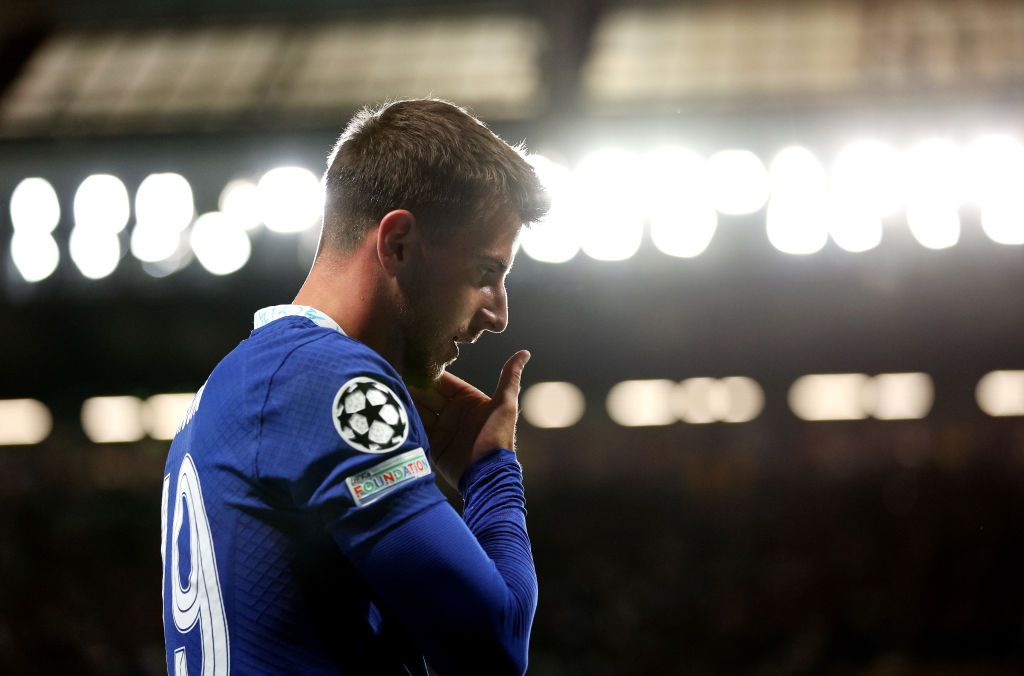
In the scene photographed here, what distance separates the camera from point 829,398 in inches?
677

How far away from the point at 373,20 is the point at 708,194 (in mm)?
4304

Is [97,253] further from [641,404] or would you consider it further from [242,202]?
[641,404]

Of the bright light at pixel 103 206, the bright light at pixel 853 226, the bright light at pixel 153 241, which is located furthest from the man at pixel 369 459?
the bright light at pixel 103 206

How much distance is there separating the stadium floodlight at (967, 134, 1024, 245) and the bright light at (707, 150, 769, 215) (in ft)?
5.75

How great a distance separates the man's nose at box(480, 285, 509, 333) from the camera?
1501 mm

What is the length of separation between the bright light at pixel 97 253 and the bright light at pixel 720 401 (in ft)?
31.6

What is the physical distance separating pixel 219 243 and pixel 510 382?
873cm

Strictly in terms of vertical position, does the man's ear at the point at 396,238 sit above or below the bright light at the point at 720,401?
above

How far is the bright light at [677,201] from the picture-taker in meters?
8.78

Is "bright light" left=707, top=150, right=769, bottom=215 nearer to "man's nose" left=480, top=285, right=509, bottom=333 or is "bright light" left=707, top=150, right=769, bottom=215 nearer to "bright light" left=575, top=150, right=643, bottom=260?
"bright light" left=575, top=150, right=643, bottom=260

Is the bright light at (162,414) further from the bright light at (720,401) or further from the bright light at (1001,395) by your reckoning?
the bright light at (1001,395)

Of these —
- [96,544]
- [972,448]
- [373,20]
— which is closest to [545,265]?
[373,20]

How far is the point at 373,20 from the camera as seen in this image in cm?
1075

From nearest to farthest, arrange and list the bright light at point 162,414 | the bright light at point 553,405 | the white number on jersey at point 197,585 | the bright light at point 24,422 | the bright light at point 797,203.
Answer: the white number on jersey at point 197,585
the bright light at point 797,203
the bright light at point 162,414
the bright light at point 553,405
the bright light at point 24,422
